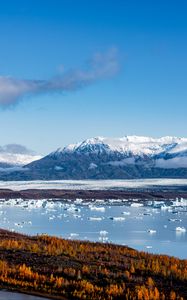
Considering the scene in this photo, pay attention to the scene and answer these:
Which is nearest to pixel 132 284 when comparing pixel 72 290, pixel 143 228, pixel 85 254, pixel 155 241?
pixel 72 290

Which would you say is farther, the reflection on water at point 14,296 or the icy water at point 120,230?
the icy water at point 120,230

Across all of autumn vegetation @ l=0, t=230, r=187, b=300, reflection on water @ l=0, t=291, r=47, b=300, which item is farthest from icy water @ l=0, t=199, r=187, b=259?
reflection on water @ l=0, t=291, r=47, b=300

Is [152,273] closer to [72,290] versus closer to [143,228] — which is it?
[72,290]

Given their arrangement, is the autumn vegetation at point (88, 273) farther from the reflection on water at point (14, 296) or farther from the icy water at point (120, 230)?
the icy water at point (120, 230)

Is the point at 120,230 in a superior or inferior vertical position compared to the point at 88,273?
inferior

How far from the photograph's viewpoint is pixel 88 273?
16188 millimetres

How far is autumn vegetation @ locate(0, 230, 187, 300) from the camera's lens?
14055mm

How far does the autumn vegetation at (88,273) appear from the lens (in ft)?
46.1

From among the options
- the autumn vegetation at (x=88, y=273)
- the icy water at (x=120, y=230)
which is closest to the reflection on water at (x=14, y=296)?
the autumn vegetation at (x=88, y=273)

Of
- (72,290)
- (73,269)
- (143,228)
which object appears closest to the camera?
(72,290)

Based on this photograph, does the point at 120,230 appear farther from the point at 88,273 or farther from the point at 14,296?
the point at 14,296

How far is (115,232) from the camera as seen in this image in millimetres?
50188

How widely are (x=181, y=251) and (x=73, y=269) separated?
21.7m

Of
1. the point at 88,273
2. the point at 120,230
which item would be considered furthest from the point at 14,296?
the point at 120,230
